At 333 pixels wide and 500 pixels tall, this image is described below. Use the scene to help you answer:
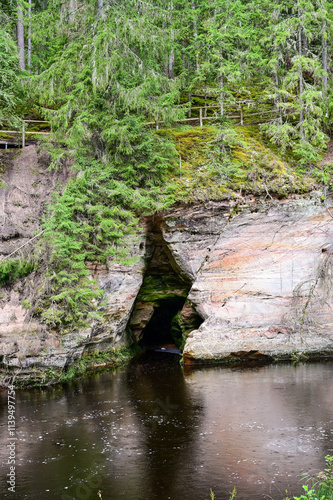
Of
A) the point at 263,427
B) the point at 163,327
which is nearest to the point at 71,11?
the point at 163,327

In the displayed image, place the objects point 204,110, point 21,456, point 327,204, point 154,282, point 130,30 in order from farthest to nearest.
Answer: point 204,110 → point 154,282 → point 327,204 → point 130,30 → point 21,456

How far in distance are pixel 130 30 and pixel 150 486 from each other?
1649 cm

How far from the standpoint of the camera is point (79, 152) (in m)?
18.2

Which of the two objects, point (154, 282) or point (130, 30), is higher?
point (130, 30)

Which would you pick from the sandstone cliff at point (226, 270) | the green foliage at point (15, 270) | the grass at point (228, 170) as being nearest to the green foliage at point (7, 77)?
the sandstone cliff at point (226, 270)

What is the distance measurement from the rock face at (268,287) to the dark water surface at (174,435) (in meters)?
2.12

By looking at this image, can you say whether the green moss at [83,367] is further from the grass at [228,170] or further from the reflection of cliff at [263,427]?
the grass at [228,170]

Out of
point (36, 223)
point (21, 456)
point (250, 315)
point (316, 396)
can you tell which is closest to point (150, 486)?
point (21, 456)

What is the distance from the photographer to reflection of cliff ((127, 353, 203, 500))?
27.2ft

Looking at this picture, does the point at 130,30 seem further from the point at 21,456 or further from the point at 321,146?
the point at 21,456

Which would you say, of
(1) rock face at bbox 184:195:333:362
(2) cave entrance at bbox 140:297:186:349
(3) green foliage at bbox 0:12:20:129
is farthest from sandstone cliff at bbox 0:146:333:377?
(2) cave entrance at bbox 140:297:186:349

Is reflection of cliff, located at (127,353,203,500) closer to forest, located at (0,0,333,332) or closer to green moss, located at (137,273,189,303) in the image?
forest, located at (0,0,333,332)

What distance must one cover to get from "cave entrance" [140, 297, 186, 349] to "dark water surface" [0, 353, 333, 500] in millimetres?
7268

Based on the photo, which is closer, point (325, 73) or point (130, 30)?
point (130, 30)
